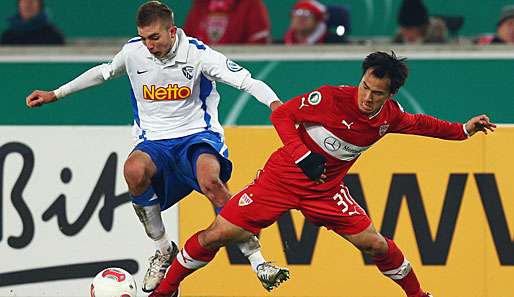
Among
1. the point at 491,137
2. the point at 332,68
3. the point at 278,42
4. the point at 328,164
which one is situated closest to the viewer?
the point at 328,164

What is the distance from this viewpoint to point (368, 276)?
1080cm

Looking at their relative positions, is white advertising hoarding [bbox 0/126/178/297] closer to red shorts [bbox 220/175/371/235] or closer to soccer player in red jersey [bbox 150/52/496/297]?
soccer player in red jersey [bbox 150/52/496/297]

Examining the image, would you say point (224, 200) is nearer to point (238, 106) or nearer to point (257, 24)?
point (238, 106)

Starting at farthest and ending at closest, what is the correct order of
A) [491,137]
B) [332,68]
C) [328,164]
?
1. [332,68]
2. [491,137]
3. [328,164]

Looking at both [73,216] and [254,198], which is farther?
[73,216]

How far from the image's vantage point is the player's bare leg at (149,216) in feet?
31.8

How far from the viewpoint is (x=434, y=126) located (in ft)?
31.1

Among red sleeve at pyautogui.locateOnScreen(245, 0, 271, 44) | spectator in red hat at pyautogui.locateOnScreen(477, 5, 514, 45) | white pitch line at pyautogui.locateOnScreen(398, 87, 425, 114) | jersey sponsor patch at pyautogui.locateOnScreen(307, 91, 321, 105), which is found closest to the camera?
jersey sponsor patch at pyautogui.locateOnScreen(307, 91, 321, 105)

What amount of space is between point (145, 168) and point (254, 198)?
0.76 metres

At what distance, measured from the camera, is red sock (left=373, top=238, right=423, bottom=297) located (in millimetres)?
9742

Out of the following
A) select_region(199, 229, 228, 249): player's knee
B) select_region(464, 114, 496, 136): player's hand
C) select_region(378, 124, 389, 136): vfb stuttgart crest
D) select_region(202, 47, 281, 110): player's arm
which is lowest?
select_region(199, 229, 228, 249): player's knee

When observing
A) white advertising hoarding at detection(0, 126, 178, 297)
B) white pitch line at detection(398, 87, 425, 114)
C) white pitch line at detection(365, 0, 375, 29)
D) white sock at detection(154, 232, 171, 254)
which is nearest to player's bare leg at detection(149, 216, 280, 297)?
A: white sock at detection(154, 232, 171, 254)

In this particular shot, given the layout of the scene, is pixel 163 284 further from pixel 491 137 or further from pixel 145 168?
pixel 491 137

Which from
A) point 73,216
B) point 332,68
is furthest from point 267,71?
point 73,216
